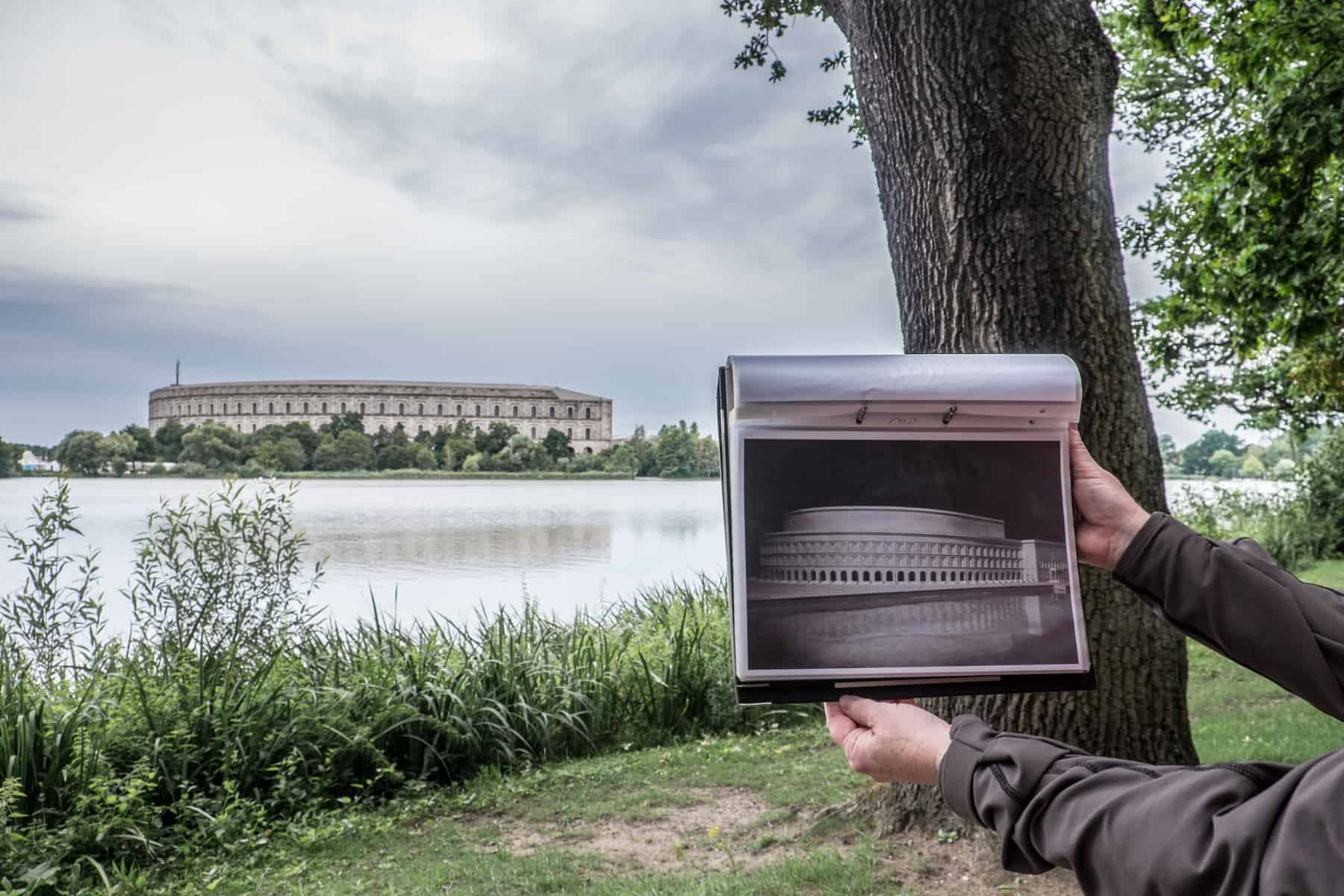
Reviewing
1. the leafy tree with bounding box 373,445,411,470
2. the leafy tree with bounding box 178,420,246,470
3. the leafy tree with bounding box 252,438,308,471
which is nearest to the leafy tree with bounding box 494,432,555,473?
the leafy tree with bounding box 373,445,411,470

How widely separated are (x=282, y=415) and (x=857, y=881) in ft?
46.4

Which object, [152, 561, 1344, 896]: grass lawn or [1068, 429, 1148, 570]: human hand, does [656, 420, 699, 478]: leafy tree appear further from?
[1068, 429, 1148, 570]: human hand

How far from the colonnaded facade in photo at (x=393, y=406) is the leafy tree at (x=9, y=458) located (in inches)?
197

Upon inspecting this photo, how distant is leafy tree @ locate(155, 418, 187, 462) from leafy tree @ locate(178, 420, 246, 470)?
108mm

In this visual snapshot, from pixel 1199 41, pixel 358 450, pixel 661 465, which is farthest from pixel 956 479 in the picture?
pixel 661 465

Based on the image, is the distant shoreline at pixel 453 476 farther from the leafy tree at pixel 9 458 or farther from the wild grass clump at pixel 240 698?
the wild grass clump at pixel 240 698

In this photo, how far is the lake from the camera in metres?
6.49

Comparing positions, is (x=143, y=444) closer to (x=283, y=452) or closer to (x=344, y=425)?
(x=283, y=452)

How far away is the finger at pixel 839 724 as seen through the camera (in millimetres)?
1251

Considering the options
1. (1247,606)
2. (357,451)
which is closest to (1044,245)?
(1247,606)

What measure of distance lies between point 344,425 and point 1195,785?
15.7 meters

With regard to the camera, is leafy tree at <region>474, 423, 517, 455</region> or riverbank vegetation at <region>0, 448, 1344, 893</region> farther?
leafy tree at <region>474, 423, 517, 455</region>

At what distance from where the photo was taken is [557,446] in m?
18.2

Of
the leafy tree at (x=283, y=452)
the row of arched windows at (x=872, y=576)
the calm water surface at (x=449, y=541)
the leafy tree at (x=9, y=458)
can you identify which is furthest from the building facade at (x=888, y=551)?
the leafy tree at (x=9, y=458)
